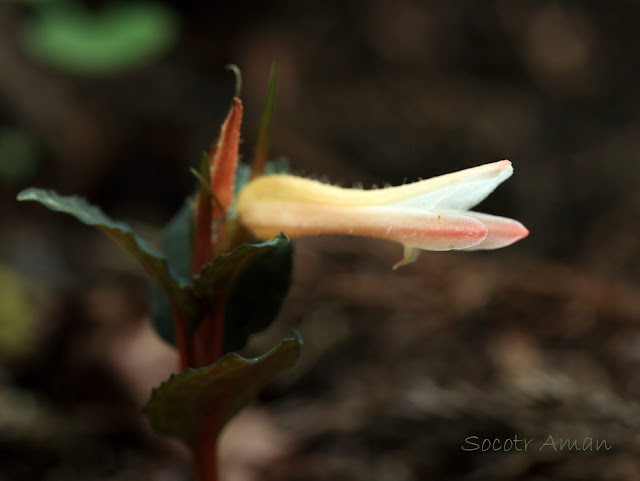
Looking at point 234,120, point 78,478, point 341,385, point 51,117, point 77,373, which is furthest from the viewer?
point 51,117

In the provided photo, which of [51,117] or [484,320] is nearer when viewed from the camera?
[484,320]

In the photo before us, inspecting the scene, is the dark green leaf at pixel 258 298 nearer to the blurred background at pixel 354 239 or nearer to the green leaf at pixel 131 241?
the green leaf at pixel 131 241

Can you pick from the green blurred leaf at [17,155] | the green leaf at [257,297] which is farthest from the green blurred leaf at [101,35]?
the green leaf at [257,297]

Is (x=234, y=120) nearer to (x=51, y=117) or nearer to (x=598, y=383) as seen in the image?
(x=598, y=383)

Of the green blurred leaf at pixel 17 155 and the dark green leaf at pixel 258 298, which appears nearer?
the dark green leaf at pixel 258 298

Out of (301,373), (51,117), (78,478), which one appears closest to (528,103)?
(301,373)

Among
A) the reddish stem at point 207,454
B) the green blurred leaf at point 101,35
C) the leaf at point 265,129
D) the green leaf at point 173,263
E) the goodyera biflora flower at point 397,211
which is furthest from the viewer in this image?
the green blurred leaf at point 101,35
